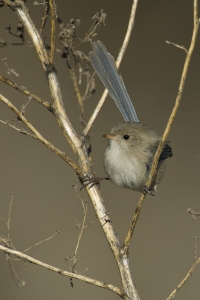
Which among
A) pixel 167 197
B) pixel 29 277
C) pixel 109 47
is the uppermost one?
pixel 109 47

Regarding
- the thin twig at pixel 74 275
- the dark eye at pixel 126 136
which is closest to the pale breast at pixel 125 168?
the dark eye at pixel 126 136

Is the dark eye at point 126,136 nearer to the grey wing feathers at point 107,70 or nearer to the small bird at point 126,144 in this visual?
the small bird at point 126,144

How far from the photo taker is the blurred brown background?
199 inches

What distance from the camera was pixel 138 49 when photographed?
6602 mm

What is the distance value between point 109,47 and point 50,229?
8.66 ft

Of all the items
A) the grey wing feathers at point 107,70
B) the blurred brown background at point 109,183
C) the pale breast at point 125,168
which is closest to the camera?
the grey wing feathers at point 107,70

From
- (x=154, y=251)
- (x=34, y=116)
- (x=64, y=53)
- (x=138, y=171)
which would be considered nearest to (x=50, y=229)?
(x=154, y=251)

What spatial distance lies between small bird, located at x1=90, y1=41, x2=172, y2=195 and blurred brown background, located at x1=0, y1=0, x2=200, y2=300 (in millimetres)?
1696

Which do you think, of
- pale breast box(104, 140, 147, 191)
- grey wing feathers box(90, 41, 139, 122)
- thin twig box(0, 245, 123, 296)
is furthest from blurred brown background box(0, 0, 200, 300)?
thin twig box(0, 245, 123, 296)

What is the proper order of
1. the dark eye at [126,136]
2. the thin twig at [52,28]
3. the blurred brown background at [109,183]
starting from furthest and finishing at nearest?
the blurred brown background at [109,183], the dark eye at [126,136], the thin twig at [52,28]

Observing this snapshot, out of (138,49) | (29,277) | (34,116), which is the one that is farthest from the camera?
(138,49)

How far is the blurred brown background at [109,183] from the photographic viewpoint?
505 cm

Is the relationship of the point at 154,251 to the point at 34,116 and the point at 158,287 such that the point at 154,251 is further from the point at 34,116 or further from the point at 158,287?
the point at 34,116

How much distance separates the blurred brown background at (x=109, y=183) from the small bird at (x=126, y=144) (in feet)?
5.56
